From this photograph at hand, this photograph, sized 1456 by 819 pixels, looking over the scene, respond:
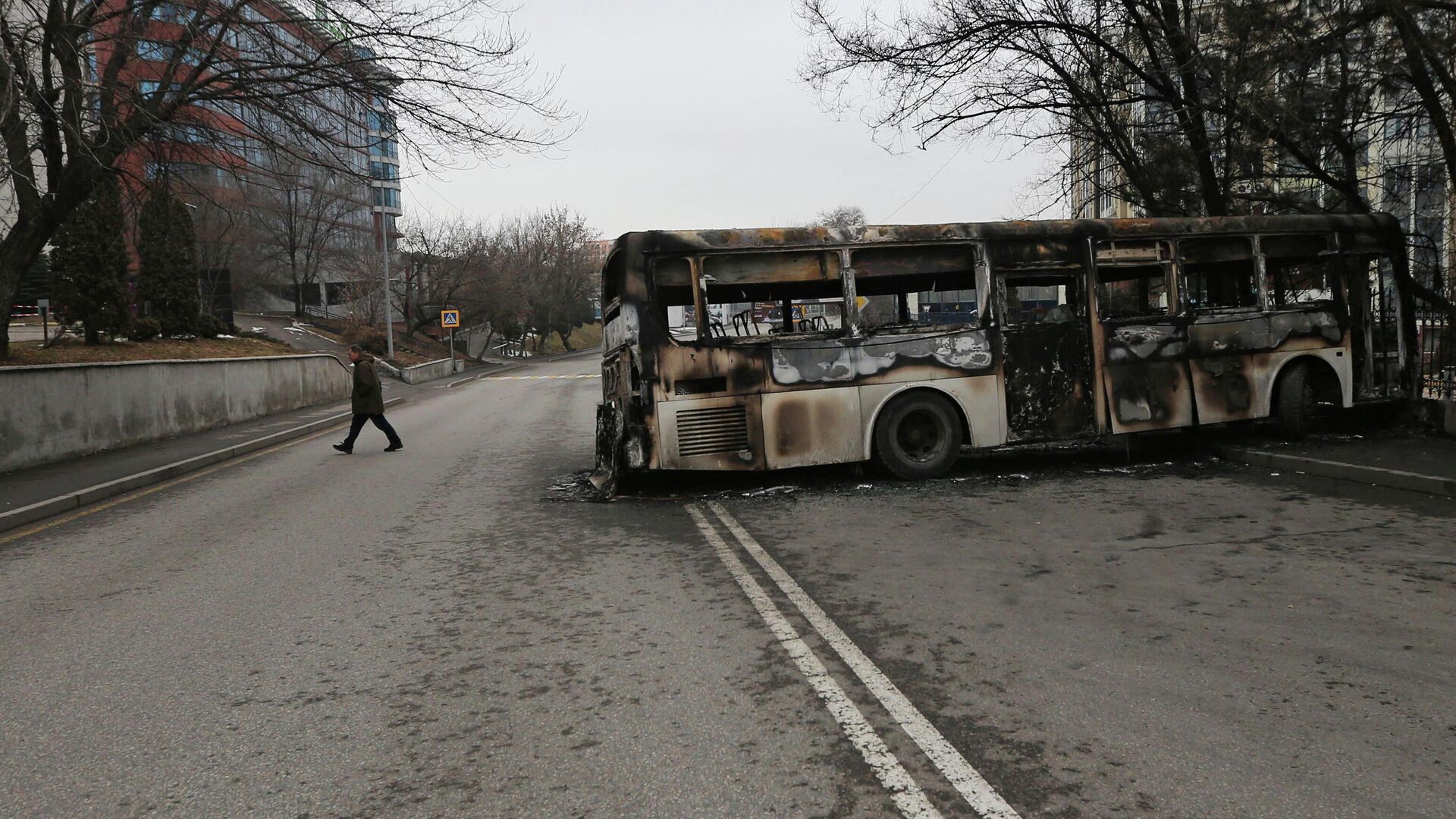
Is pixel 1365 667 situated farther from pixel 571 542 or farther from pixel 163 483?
pixel 163 483

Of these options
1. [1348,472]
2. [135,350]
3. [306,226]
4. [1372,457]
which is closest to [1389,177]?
[1372,457]

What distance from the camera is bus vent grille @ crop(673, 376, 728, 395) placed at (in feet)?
33.4

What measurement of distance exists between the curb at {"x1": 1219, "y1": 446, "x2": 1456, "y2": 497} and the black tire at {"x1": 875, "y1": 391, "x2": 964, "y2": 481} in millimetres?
3360

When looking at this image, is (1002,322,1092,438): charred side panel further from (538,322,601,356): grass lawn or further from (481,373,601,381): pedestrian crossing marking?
(538,322,601,356): grass lawn

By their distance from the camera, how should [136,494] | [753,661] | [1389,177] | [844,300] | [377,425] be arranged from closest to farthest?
[753,661] < [844,300] < [136,494] < [1389,177] < [377,425]

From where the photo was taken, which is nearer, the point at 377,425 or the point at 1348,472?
the point at 1348,472

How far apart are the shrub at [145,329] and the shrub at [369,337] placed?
62.5 feet

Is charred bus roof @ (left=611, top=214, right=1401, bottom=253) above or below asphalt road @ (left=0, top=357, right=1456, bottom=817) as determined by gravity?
above

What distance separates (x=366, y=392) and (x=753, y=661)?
12434 millimetres

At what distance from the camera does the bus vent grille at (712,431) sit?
33.4ft

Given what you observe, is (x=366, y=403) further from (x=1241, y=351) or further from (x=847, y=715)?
(x=847, y=715)

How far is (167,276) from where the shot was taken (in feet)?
101

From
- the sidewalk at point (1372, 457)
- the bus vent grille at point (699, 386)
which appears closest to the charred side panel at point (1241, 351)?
the sidewalk at point (1372, 457)

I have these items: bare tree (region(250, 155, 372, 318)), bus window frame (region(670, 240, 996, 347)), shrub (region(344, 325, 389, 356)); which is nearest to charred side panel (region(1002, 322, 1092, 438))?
bus window frame (region(670, 240, 996, 347))
